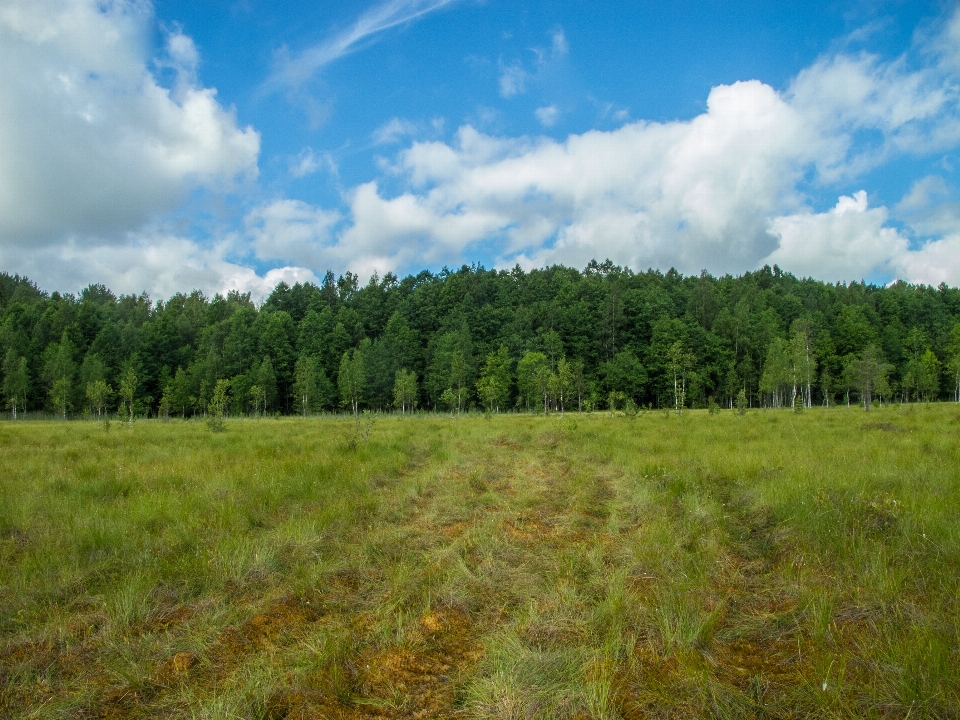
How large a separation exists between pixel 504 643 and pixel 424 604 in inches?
41.5

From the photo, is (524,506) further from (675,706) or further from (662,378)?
(662,378)

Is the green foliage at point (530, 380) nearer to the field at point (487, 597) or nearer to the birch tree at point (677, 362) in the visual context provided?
the birch tree at point (677, 362)

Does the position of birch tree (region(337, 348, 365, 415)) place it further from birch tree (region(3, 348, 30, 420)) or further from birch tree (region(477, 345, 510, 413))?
birch tree (region(3, 348, 30, 420))

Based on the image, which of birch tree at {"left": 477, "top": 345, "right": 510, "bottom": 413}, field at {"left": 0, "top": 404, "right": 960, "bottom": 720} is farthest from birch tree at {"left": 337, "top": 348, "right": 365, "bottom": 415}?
field at {"left": 0, "top": 404, "right": 960, "bottom": 720}

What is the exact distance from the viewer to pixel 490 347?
76.2m

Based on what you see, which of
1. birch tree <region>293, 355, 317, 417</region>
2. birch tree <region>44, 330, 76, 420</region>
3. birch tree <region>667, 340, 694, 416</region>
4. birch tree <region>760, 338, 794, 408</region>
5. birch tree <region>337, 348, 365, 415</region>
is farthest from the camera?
Result: birch tree <region>337, 348, 365, 415</region>

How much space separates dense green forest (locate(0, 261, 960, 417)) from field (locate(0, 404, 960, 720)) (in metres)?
45.2

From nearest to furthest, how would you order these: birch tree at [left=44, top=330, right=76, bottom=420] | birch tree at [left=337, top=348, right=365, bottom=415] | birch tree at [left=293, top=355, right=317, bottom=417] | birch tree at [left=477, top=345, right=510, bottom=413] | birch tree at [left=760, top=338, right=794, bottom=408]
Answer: birch tree at [left=44, top=330, right=76, bottom=420] < birch tree at [left=760, top=338, right=794, bottom=408] < birch tree at [left=293, top=355, right=317, bottom=417] < birch tree at [left=477, top=345, right=510, bottom=413] < birch tree at [left=337, top=348, right=365, bottom=415]

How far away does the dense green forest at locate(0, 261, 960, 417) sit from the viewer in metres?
62.7

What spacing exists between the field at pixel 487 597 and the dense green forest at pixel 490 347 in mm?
45224

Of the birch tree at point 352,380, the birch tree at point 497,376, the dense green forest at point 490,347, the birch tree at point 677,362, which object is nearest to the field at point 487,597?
the birch tree at point 677,362

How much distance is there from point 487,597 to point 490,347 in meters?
71.6

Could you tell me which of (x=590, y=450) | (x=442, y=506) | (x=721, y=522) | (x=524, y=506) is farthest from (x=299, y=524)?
(x=590, y=450)

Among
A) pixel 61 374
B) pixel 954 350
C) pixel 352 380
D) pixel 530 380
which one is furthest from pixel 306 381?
pixel 954 350
